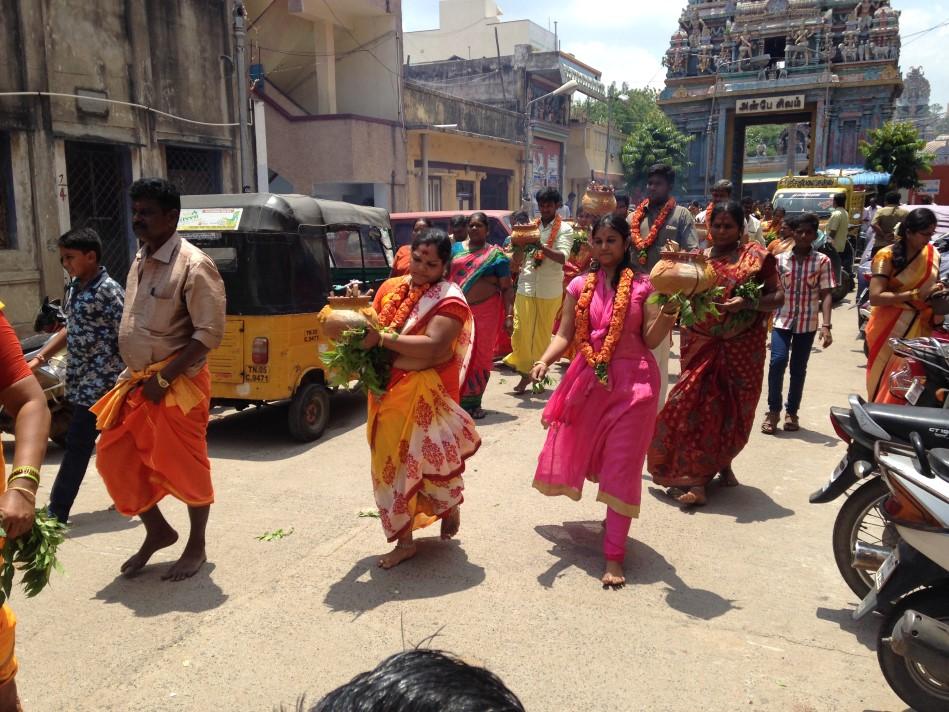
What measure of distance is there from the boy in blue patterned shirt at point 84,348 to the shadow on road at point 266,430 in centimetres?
186

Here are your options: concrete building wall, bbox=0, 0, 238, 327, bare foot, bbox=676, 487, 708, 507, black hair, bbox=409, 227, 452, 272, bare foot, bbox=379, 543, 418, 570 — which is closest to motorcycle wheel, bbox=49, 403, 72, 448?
bare foot, bbox=379, 543, 418, 570

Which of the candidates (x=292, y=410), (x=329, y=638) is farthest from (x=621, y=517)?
(x=292, y=410)

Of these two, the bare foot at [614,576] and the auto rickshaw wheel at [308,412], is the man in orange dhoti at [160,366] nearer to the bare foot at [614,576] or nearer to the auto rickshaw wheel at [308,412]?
the bare foot at [614,576]

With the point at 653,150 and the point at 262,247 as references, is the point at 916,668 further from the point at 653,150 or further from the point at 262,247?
the point at 653,150

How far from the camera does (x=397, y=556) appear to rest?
13.6 ft

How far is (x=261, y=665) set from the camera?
3184 millimetres

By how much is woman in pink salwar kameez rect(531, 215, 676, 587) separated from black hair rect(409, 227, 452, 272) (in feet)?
2.26

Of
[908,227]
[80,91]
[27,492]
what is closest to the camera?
[27,492]

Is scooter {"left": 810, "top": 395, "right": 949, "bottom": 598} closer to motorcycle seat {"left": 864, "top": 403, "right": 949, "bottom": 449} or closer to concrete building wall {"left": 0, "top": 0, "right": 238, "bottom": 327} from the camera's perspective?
motorcycle seat {"left": 864, "top": 403, "right": 949, "bottom": 449}

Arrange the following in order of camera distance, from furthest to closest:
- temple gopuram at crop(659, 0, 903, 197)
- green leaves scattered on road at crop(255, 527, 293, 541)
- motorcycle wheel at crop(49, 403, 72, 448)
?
1. temple gopuram at crop(659, 0, 903, 197)
2. motorcycle wheel at crop(49, 403, 72, 448)
3. green leaves scattered on road at crop(255, 527, 293, 541)

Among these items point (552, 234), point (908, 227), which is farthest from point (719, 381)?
point (552, 234)

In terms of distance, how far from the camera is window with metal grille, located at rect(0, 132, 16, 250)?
10.3 m

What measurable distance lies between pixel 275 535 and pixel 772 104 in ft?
127

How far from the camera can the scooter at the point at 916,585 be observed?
2.70 m
